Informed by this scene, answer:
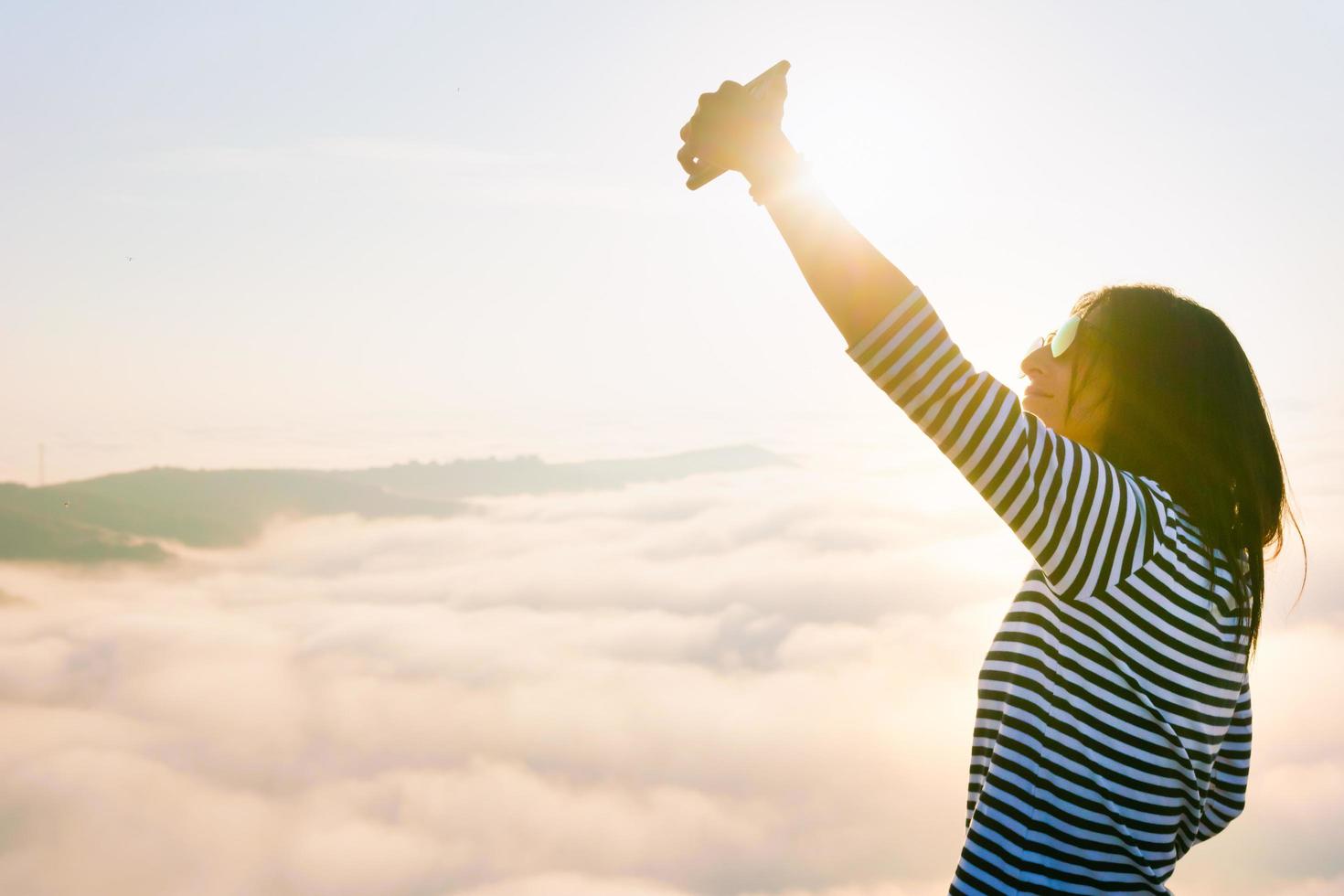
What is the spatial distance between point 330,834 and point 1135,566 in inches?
7880

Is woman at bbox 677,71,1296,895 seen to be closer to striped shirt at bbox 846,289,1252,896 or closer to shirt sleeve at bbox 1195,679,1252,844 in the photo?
striped shirt at bbox 846,289,1252,896

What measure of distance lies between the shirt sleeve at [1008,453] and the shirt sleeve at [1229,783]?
1.37 meters

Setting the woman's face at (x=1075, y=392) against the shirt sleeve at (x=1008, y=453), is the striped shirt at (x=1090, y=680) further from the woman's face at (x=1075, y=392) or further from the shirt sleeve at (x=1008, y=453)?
the woman's face at (x=1075, y=392)

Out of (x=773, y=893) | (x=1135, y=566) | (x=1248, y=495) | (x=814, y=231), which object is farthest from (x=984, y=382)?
(x=773, y=893)

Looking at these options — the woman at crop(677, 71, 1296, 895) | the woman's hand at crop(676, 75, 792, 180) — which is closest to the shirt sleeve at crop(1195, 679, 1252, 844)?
the woman at crop(677, 71, 1296, 895)

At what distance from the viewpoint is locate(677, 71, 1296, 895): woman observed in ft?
5.94

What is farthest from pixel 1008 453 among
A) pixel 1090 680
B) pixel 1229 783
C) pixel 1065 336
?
pixel 1229 783

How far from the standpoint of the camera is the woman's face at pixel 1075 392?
2.38 m

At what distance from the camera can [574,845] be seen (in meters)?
182

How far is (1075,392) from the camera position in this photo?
7.89ft

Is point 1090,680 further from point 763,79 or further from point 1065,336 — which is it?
point 763,79

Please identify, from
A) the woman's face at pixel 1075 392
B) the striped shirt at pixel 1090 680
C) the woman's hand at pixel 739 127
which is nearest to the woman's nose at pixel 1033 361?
the woman's face at pixel 1075 392

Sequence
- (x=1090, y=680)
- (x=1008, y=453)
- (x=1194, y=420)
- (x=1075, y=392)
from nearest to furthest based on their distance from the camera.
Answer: (x=1008, y=453)
(x=1090, y=680)
(x=1194, y=420)
(x=1075, y=392)

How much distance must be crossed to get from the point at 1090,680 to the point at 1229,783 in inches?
48.7
